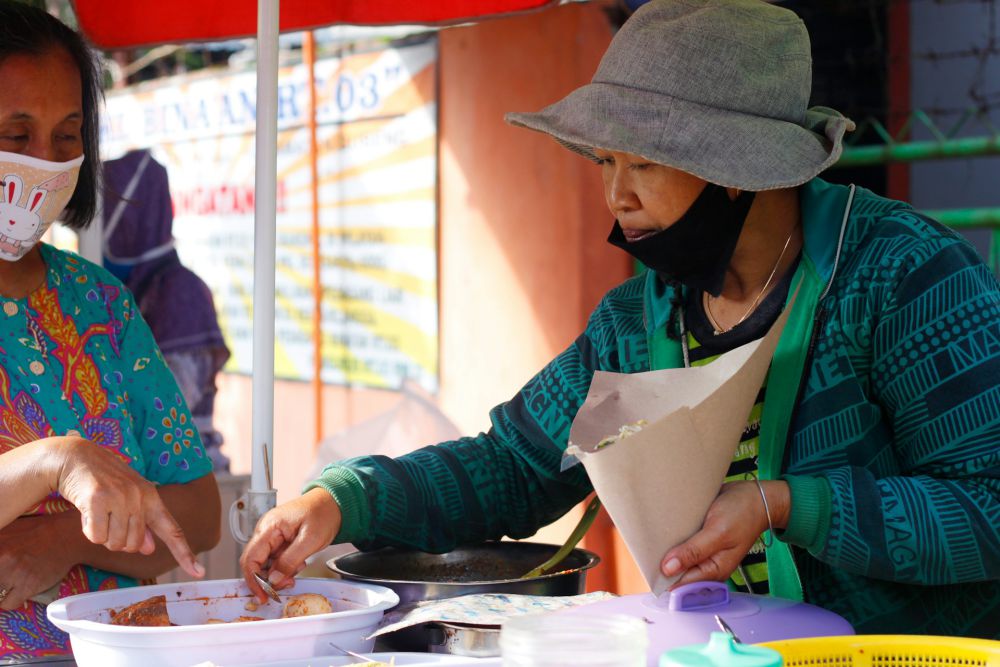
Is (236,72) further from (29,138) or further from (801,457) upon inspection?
(801,457)

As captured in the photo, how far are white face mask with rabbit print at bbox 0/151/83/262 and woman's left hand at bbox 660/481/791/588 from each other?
4.02 ft

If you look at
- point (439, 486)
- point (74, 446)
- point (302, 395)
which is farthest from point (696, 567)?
point (302, 395)

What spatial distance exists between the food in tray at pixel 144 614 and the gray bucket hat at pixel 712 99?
0.90 meters

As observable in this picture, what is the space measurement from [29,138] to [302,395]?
3.13m

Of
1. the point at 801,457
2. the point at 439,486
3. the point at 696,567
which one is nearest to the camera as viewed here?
the point at 696,567

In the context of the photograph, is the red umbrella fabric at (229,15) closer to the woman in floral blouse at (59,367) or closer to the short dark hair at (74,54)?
the short dark hair at (74,54)

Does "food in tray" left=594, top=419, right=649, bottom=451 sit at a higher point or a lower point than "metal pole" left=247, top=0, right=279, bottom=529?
lower

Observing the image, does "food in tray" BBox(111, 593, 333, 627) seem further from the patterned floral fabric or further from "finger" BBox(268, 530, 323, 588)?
the patterned floral fabric

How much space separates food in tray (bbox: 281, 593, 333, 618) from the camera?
1.67 metres

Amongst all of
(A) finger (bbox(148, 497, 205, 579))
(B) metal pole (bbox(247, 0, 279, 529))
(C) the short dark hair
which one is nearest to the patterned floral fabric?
(C) the short dark hair

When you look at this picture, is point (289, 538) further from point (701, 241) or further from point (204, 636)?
point (701, 241)

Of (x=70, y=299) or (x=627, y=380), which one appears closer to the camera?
(x=627, y=380)

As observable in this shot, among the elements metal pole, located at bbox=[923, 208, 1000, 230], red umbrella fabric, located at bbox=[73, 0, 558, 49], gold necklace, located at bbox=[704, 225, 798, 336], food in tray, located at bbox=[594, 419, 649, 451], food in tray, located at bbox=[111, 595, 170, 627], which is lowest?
food in tray, located at bbox=[111, 595, 170, 627]

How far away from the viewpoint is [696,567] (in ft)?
5.08
